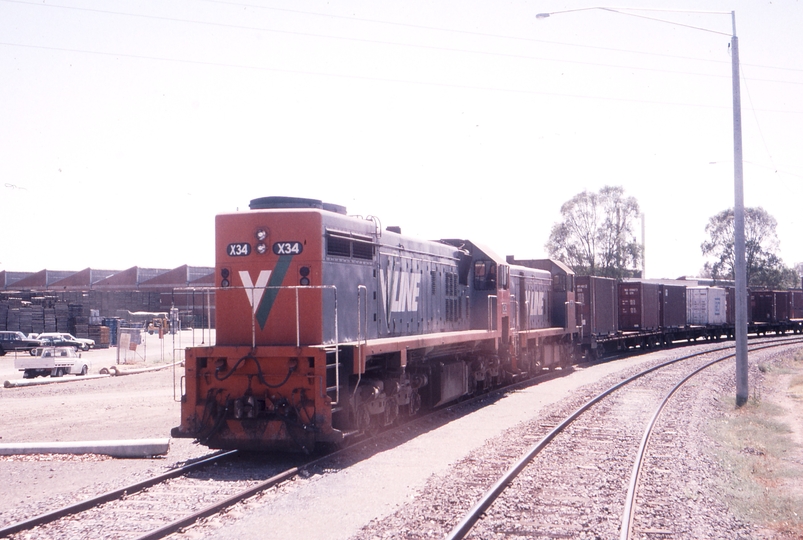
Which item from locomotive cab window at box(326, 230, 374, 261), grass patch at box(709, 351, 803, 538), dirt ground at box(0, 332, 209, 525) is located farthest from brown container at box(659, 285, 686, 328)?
locomotive cab window at box(326, 230, 374, 261)

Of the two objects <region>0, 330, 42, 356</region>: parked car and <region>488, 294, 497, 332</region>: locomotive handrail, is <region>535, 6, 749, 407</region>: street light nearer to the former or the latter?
<region>488, 294, 497, 332</region>: locomotive handrail

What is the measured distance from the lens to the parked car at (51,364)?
23.8 meters

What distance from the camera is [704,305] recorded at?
40.8 m

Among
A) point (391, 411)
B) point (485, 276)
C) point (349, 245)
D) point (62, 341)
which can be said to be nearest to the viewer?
point (349, 245)

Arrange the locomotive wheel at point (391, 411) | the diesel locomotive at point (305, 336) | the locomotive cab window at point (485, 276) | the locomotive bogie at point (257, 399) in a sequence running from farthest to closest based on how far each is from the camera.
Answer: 1. the locomotive cab window at point (485, 276)
2. the locomotive wheel at point (391, 411)
3. the diesel locomotive at point (305, 336)
4. the locomotive bogie at point (257, 399)

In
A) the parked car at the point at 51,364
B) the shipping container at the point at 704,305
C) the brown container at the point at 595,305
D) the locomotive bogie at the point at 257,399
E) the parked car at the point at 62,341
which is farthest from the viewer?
the shipping container at the point at 704,305

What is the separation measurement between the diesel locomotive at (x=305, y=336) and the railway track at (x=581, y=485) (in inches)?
95.7

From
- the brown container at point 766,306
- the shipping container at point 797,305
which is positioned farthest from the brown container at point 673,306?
the shipping container at point 797,305

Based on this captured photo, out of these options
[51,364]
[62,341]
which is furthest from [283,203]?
[62,341]

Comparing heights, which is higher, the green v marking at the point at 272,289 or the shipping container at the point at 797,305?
the green v marking at the point at 272,289

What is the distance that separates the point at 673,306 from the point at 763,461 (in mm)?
29074

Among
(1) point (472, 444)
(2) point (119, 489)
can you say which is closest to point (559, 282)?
(1) point (472, 444)

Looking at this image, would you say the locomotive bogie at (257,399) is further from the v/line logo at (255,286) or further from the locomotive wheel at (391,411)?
the locomotive wheel at (391,411)

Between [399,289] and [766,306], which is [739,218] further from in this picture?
[766,306]
